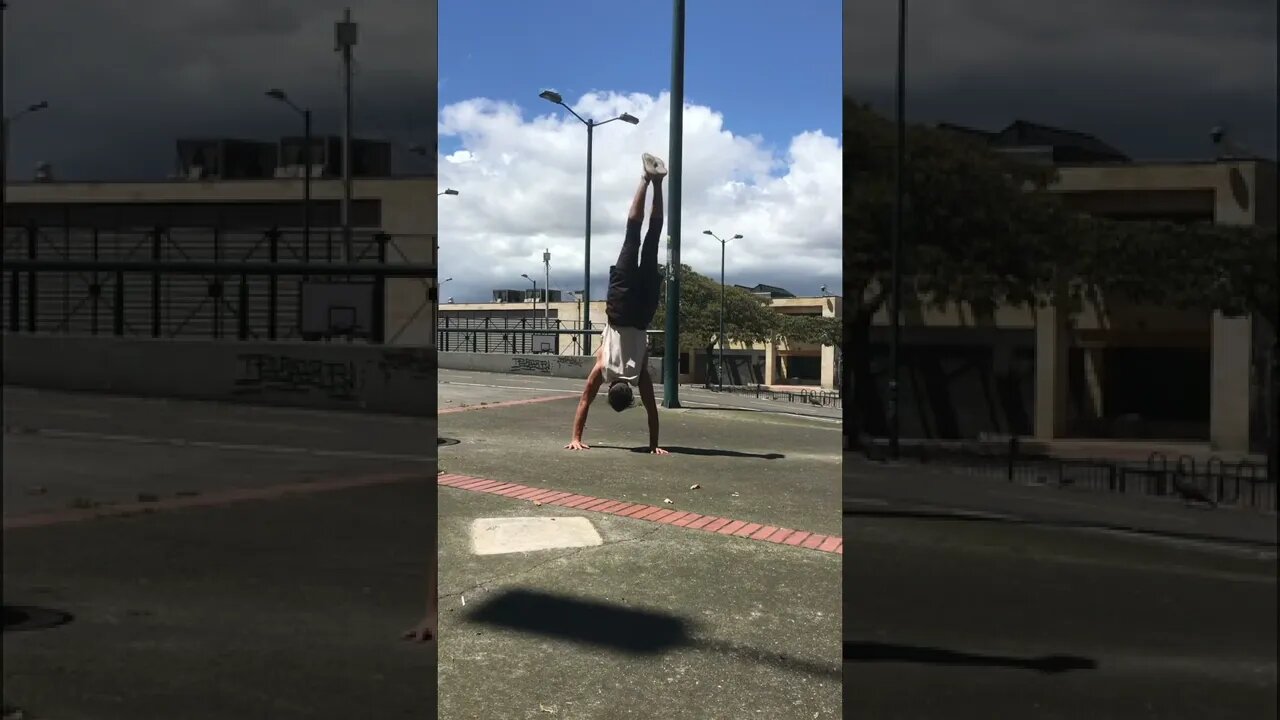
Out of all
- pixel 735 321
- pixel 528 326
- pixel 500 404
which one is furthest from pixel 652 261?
pixel 735 321

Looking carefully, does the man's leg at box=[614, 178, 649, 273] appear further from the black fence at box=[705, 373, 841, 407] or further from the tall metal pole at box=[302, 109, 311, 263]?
the tall metal pole at box=[302, 109, 311, 263]

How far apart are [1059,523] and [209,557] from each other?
6.65 ft

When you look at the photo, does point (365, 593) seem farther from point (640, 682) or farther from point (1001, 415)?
point (1001, 415)

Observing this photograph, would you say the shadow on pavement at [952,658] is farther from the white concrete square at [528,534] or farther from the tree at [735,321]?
the tree at [735,321]

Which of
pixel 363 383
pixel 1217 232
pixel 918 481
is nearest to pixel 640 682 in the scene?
pixel 918 481

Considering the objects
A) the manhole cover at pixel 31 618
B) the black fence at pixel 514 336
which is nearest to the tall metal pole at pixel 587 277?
the black fence at pixel 514 336

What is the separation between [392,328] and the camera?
76.6 inches

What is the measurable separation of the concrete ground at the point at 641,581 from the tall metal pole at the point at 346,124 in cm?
150

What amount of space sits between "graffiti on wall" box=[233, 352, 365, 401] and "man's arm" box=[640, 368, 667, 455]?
84.4 inches

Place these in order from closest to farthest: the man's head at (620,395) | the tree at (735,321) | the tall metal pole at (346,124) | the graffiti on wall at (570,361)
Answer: the tall metal pole at (346,124) → the man's head at (620,395) → the graffiti on wall at (570,361) → the tree at (735,321)

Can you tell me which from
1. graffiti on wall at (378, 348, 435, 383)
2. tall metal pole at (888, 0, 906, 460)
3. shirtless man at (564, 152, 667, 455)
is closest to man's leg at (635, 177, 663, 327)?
shirtless man at (564, 152, 667, 455)

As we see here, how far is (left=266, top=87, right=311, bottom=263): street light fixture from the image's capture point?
1.91m

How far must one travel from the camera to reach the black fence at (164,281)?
1.82m

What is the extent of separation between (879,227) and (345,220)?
131 centimetres
